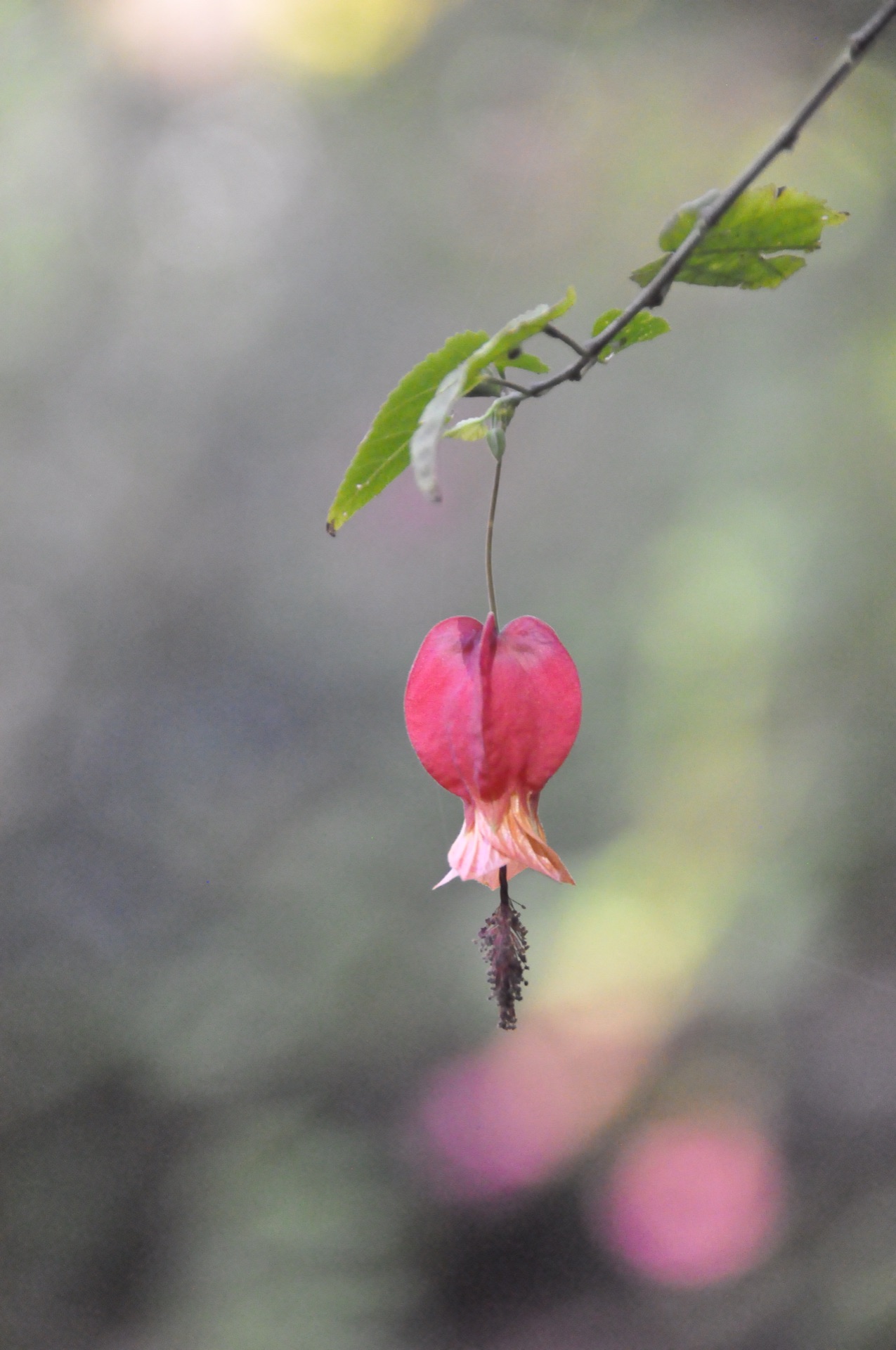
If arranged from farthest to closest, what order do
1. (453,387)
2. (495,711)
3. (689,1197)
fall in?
(689,1197), (495,711), (453,387)

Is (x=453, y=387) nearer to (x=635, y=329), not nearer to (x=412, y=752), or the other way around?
(x=635, y=329)

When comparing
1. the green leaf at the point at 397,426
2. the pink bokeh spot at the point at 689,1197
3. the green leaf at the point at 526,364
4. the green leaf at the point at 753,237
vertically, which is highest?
the green leaf at the point at 753,237

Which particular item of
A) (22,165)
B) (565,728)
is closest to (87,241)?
(22,165)

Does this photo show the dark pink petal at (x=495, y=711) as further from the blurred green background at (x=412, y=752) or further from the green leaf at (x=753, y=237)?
the blurred green background at (x=412, y=752)

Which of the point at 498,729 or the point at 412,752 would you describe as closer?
the point at 498,729

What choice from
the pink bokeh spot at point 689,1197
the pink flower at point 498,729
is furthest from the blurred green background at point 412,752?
the pink flower at point 498,729

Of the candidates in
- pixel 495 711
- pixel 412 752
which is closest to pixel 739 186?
pixel 495 711

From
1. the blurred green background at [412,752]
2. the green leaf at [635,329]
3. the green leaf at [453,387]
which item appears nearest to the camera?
the green leaf at [453,387]
